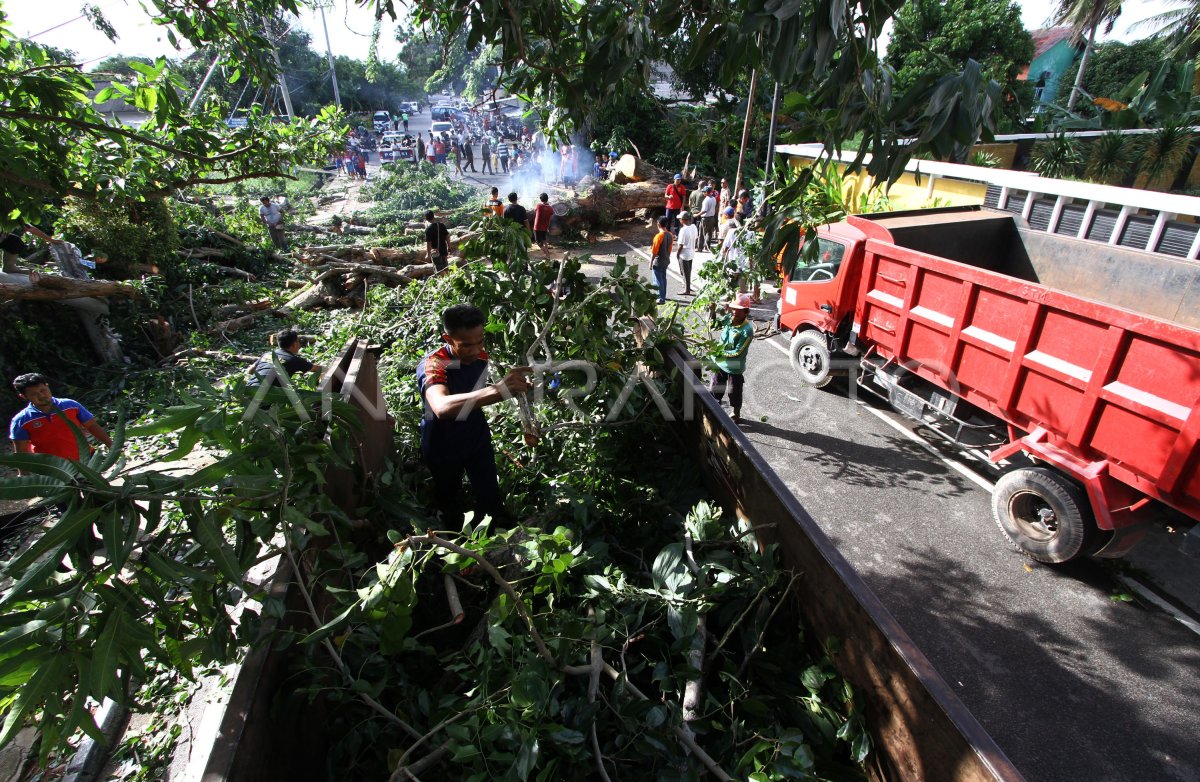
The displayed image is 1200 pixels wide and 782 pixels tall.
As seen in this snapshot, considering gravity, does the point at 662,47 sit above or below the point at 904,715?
above

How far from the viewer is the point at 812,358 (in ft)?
23.8

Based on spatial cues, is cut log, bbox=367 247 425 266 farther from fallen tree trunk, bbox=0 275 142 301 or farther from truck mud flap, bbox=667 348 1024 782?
truck mud flap, bbox=667 348 1024 782

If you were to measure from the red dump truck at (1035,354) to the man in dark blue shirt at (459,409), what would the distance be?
1.61 m

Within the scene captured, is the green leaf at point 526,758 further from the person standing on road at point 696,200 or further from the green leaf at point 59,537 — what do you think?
the person standing on road at point 696,200

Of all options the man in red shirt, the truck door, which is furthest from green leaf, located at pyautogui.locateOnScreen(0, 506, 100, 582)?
the man in red shirt

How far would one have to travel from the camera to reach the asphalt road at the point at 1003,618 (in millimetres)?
3221

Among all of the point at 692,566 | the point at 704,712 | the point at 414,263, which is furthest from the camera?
the point at 414,263

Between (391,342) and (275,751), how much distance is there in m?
5.13

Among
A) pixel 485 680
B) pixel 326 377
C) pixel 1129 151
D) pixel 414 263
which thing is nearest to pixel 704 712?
pixel 485 680

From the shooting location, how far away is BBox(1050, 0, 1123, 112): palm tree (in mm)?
21703

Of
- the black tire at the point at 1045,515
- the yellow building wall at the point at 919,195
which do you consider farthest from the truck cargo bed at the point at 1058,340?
the yellow building wall at the point at 919,195

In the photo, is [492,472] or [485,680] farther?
[492,472]

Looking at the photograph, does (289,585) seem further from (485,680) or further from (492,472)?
(492,472)

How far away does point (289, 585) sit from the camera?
199cm
